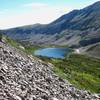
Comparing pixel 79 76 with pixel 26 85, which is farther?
pixel 79 76

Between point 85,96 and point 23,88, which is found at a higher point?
point 23,88

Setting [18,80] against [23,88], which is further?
[18,80]

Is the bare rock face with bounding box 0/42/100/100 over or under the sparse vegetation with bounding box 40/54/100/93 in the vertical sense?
over

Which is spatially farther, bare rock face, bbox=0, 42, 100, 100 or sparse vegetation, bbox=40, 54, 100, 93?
sparse vegetation, bbox=40, 54, 100, 93

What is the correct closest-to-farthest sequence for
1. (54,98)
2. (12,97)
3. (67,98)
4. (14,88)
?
(12,97) → (14,88) → (54,98) → (67,98)

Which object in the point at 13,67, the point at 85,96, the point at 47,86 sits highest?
the point at 13,67

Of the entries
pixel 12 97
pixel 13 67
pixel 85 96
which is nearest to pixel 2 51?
pixel 13 67

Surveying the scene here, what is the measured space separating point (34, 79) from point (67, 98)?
14.2 ft

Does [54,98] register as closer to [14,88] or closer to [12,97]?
[14,88]

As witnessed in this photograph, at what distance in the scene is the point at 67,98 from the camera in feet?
113

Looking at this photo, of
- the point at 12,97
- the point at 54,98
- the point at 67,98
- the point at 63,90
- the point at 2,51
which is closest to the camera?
the point at 12,97

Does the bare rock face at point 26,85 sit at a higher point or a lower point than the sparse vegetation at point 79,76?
higher

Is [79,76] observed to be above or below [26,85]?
below

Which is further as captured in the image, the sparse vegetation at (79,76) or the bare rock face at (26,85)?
the sparse vegetation at (79,76)
